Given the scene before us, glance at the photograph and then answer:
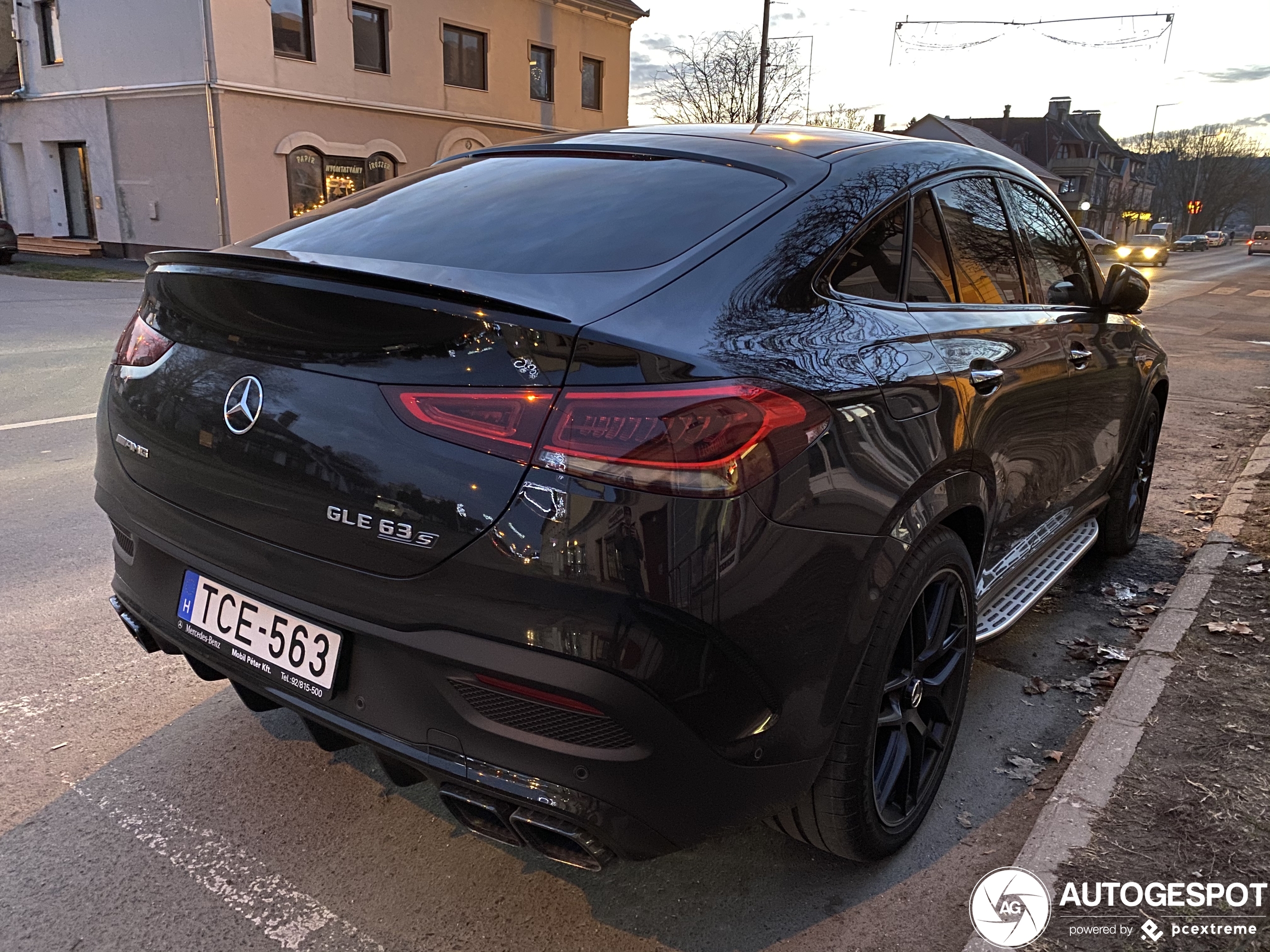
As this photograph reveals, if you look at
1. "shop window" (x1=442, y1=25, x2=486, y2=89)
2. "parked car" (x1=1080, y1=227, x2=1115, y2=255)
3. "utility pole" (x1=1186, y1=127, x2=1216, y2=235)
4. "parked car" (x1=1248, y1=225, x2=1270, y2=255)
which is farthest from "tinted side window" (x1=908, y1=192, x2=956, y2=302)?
"utility pole" (x1=1186, y1=127, x2=1216, y2=235)

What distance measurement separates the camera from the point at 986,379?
2.54 metres

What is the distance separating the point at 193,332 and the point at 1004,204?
245cm

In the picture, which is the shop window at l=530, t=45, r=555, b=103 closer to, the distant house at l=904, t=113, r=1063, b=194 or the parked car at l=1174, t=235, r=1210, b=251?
the distant house at l=904, t=113, r=1063, b=194

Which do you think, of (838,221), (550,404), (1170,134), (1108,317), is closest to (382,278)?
(550,404)

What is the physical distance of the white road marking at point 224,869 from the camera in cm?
209

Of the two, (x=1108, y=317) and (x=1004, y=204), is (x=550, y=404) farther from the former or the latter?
(x=1108, y=317)

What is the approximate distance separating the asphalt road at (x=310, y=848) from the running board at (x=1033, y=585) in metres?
0.37

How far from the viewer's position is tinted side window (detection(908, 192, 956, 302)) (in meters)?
2.50

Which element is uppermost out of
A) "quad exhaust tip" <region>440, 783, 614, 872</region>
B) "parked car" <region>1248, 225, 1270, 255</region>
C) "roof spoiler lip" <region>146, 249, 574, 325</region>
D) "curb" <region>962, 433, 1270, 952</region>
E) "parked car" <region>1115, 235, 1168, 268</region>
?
"roof spoiler lip" <region>146, 249, 574, 325</region>

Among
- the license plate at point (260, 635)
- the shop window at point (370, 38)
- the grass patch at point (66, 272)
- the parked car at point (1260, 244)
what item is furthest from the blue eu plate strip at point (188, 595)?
the parked car at point (1260, 244)

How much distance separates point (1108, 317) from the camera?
149 inches

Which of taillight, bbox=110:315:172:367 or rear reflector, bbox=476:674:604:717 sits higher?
taillight, bbox=110:315:172:367

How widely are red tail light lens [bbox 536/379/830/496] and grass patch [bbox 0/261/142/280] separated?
20443mm

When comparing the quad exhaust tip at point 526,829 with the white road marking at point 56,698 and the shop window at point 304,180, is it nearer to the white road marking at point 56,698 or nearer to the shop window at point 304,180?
the white road marking at point 56,698
